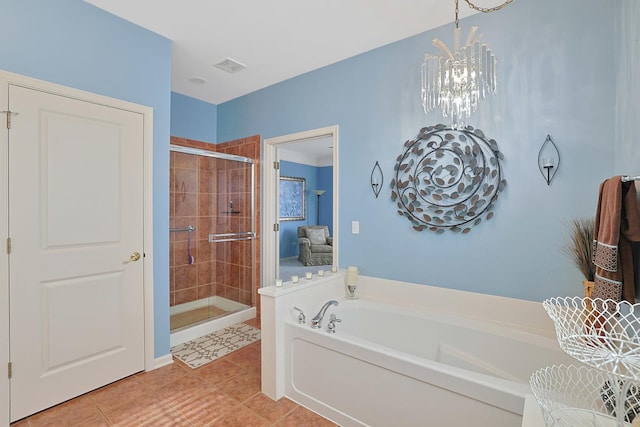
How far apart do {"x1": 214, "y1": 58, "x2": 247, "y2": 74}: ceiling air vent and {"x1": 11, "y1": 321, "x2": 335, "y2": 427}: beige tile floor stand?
2.71m

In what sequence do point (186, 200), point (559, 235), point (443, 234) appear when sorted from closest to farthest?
1. point (559, 235)
2. point (443, 234)
3. point (186, 200)

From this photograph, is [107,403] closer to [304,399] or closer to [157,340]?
[157,340]

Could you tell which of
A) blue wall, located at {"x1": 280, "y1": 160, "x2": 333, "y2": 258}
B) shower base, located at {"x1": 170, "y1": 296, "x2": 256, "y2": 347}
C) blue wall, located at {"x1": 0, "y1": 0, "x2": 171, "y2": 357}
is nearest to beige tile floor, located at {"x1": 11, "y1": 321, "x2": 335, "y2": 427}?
blue wall, located at {"x1": 0, "y1": 0, "x2": 171, "y2": 357}

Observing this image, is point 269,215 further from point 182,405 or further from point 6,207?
point 6,207

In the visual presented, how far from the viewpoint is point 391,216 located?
258cm

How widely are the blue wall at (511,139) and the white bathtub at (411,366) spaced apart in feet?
1.04

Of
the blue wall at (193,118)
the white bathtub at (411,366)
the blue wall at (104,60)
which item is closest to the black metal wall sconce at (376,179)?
the white bathtub at (411,366)

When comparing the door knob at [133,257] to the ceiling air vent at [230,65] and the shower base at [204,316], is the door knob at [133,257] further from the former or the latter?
the ceiling air vent at [230,65]

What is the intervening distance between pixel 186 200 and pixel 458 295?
3009 mm

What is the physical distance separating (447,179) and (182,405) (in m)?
2.40

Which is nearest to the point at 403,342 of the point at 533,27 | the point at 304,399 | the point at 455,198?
the point at 304,399

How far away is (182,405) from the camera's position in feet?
6.70

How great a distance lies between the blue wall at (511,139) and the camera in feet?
5.95

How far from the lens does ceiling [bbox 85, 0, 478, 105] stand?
6.98 feet
